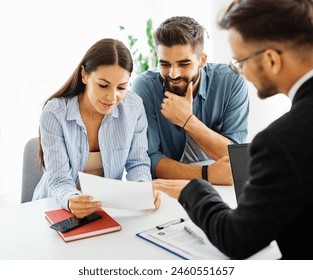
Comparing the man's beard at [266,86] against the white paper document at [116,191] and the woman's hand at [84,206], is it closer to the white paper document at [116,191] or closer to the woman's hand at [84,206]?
the white paper document at [116,191]

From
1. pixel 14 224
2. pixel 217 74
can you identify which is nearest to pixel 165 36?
pixel 217 74

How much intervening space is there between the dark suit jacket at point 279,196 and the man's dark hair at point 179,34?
115 cm

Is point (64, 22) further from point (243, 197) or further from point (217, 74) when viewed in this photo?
point (243, 197)

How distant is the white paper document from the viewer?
143cm

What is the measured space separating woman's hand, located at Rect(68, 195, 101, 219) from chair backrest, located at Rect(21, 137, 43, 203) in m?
0.68

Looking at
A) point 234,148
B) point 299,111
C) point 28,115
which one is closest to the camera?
point 299,111

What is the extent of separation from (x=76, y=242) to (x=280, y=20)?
2.85 feet

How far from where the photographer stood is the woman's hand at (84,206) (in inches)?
57.5

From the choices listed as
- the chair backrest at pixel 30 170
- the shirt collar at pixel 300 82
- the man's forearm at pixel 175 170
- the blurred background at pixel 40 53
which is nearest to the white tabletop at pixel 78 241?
the man's forearm at pixel 175 170

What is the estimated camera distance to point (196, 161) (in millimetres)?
2258

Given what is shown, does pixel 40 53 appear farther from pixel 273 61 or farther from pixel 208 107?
pixel 273 61

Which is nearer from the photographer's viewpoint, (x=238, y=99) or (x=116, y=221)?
(x=116, y=221)

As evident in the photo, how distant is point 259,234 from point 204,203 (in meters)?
0.18

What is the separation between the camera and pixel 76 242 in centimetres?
134
